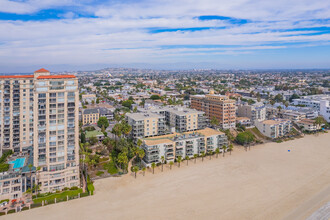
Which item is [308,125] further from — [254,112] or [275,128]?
[254,112]

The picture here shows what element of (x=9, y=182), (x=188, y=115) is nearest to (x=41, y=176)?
(x=9, y=182)

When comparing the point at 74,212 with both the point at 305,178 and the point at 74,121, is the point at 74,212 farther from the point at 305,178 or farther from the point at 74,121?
the point at 305,178

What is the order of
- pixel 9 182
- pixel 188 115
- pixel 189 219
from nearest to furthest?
pixel 189 219 → pixel 9 182 → pixel 188 115

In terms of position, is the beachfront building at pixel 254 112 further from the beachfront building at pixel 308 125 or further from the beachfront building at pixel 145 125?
the beachfront building at pixel 145 125

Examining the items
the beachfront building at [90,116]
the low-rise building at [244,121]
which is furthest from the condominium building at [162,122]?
the beachfront building at [90,116]

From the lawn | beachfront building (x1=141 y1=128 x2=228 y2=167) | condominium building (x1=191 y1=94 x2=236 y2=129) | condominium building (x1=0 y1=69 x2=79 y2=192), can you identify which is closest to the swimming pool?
condominium building (x1=0 y1=69 x2=79 y2=192)
